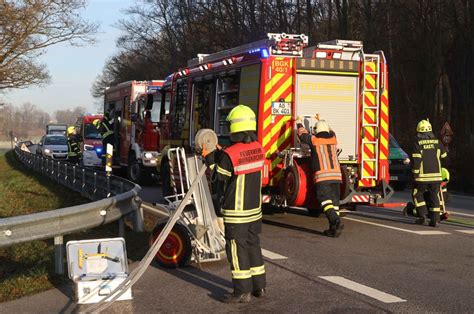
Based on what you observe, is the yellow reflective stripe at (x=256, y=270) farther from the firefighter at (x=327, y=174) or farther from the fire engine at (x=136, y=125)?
the fire engine at (x=136, y=125)

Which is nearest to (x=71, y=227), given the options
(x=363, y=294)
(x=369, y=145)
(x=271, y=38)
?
(x=363, y=294)

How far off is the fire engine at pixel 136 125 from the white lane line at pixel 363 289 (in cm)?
1046

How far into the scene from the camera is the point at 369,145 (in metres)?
10.8

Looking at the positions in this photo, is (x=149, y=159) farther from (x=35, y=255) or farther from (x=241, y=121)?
(x=241, y=121)

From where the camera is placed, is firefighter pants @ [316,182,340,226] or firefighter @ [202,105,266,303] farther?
firefighter pants @ [316,182,340,226]

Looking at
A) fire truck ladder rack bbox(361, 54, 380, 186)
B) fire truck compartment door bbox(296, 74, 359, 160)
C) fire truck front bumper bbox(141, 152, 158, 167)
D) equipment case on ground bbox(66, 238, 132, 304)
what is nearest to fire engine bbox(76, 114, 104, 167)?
fire truck front bumper bbox(141, 152, 158, 167)

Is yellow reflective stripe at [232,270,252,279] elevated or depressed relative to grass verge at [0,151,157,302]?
elevated

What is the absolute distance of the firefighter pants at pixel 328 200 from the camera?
926 centimetres

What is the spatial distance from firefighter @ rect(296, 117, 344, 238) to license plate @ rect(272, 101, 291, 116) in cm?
95

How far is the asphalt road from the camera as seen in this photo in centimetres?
569

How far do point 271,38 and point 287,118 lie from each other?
1.35 metres

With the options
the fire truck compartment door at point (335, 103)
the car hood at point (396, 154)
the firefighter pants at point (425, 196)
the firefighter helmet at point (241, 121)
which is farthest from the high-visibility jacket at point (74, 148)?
the firefighter helmet at point (241, 121)

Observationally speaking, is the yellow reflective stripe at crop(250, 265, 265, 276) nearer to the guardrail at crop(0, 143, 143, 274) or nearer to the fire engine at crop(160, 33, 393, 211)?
the guardrail at crop(0, 143, 143, 274)

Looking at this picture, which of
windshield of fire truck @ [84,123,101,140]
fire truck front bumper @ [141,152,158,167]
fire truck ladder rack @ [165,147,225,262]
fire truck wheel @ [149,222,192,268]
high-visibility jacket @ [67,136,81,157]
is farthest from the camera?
high-visibility jacket @ [67,136,81,157]
